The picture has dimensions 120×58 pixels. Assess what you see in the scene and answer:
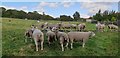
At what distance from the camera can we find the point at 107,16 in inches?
273

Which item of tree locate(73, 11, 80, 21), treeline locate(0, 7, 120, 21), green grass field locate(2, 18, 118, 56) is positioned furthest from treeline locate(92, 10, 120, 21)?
tree locate(73, 11, 80, 21)

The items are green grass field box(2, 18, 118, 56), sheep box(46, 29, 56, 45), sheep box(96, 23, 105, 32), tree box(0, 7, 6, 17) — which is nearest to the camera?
green grass field box(2, 18, 118, 56)

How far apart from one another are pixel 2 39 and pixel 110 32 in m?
3.04

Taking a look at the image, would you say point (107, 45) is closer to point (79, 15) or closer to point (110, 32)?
point (110, 32)

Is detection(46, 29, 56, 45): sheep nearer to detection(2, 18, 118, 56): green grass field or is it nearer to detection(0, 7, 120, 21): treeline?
detection(2, 18, 118, 56): green grass field

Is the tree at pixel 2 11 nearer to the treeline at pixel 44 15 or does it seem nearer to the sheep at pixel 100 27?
the treeline at pixel 44 15

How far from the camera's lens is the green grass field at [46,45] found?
5.91m

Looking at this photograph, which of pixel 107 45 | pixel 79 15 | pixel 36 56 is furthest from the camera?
pixel 79 15

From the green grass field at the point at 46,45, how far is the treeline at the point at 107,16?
1.03 feet

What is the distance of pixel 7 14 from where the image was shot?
6.66 m

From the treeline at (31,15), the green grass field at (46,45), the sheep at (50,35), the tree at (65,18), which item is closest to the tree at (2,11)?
the treeline at (31,15)

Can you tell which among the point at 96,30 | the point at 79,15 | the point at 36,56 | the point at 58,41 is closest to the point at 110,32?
the point at 96,30

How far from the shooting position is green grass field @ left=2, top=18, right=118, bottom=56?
5910mm

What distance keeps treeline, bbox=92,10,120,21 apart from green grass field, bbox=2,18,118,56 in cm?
31
